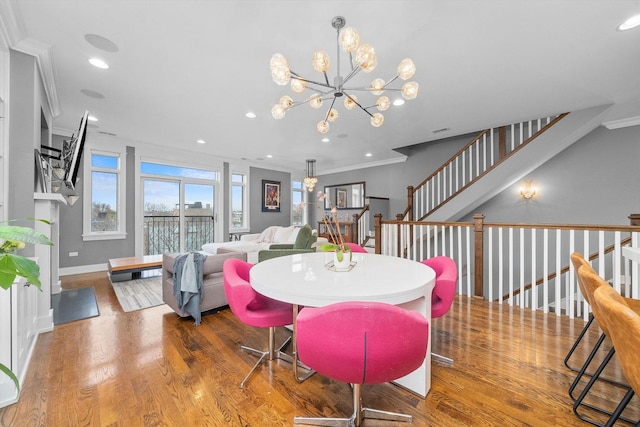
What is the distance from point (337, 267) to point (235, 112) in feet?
10.2

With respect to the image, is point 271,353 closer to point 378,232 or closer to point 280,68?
point 280,68

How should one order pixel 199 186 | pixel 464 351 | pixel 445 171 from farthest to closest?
pixel 199 186, pixel 445 171, pixel 464 351

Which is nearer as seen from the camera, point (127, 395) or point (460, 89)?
point (127, 395)

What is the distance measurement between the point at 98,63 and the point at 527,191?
6.78 meters

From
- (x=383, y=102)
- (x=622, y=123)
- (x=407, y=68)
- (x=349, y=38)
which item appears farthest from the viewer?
(x=622, y=123)

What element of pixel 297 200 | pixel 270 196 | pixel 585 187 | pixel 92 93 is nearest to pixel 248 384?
pixel 92 93

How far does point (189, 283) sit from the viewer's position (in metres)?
2.73

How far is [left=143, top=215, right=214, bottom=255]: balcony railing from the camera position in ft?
19.4

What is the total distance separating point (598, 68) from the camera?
8.97 ft

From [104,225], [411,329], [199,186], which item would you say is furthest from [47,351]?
[199,186]

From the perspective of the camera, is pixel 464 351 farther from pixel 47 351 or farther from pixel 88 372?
pixel 47 351

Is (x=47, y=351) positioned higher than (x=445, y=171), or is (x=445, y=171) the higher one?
(x=445, y=171)

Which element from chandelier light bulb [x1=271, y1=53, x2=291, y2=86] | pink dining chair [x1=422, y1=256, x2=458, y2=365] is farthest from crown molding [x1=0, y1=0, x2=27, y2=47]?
pink dining chair [x1=422, y1=256, x2=458, y2=365]

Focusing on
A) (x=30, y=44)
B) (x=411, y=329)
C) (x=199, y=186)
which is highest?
(x=30, y=44)
